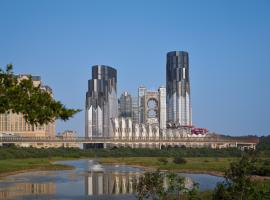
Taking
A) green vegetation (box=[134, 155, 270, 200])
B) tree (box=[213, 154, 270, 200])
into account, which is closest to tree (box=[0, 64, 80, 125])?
green vegetation (box=[134, 155, 270, 200])

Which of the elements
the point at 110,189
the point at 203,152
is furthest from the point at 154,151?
the point at 110,189

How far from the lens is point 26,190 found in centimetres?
5334

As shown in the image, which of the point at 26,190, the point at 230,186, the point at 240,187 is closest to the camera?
the point at 240,187

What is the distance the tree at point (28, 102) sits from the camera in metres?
15.5

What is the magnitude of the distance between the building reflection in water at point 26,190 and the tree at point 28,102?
32.9m

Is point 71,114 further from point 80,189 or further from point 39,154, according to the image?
point 39,154

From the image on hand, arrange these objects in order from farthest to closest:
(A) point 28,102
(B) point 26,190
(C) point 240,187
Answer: (B) point 26,190
(C) point 240,187
(A) point 28,102

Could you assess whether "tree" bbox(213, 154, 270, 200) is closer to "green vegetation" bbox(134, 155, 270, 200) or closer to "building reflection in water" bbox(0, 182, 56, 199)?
"green vegetation" bbox(134, 155, 270, 200)

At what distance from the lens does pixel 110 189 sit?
5616 cm

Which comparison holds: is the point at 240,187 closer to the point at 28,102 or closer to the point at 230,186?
the point at 230,186

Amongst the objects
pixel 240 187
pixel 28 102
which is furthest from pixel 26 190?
pixel 28 102

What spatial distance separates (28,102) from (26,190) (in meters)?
39.4

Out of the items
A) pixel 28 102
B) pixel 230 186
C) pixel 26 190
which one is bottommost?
pixel 26 190

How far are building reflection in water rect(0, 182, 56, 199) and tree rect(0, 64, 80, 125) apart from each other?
32854mm
